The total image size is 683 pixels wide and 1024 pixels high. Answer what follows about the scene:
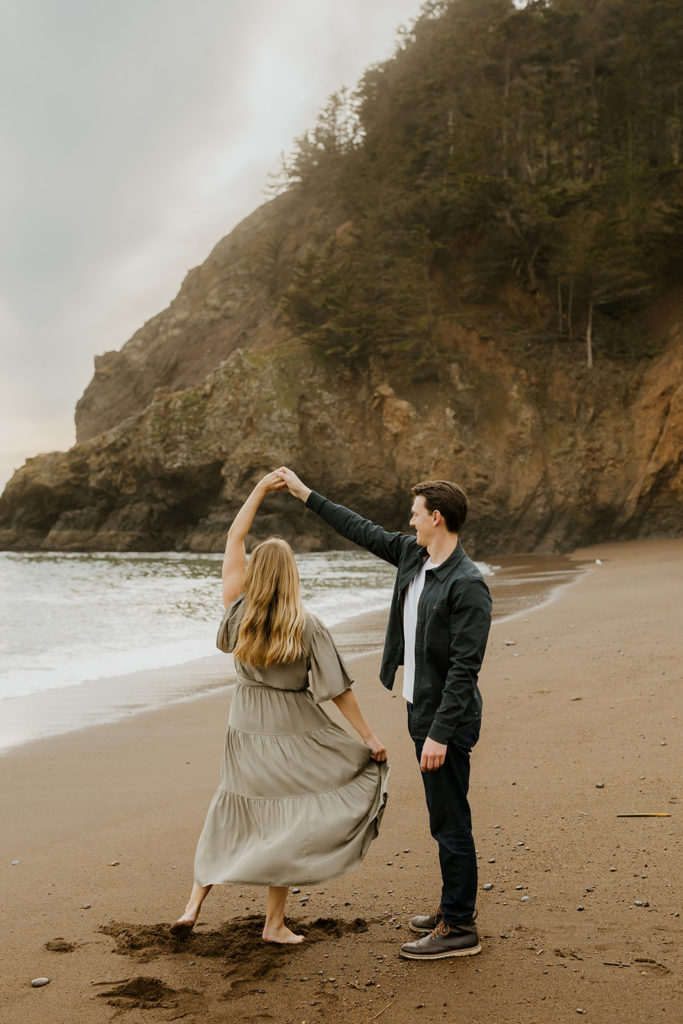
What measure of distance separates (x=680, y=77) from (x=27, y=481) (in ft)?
112

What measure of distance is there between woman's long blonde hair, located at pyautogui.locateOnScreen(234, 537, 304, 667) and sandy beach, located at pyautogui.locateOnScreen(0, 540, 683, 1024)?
3.37 feet

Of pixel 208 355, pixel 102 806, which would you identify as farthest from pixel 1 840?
pixel 208 355

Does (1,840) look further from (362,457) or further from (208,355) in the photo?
(208,355)

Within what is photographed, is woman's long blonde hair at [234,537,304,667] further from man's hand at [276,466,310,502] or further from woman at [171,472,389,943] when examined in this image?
man's hand at [276,466,310,502]

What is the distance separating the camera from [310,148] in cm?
4434

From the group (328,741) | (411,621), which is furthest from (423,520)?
(328,741)

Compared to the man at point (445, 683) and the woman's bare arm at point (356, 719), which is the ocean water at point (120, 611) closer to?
the woman's bare arm at point (356, 719)

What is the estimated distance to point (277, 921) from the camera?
2850 millimetres

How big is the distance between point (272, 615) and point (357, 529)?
57cm

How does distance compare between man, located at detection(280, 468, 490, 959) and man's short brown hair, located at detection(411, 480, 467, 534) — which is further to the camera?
man's short brown hair, located at detection(411, 480, 467, 534)

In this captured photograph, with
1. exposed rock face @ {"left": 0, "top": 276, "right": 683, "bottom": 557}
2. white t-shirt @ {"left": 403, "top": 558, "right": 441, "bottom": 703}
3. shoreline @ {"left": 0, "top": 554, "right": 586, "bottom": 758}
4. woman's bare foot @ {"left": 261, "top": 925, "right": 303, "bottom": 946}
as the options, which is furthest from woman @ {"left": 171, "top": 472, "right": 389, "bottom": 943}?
exposed rock face @ {"left": 0, "top": 276, "right": 683, "bottom": 557}

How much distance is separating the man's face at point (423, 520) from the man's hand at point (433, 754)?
2.40 ft

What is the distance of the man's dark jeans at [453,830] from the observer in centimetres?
280

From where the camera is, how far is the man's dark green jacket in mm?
2727
